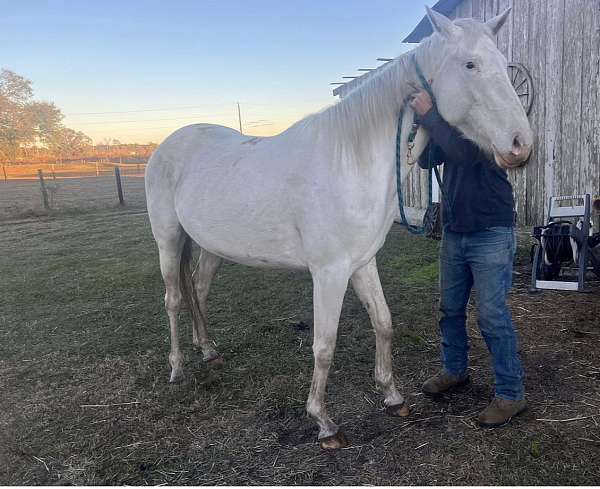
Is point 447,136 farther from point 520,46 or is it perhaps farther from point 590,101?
point 520,46

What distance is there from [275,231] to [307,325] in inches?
70.8

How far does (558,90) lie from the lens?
5.56 m

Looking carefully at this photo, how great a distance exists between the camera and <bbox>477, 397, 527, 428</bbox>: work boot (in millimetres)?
2256

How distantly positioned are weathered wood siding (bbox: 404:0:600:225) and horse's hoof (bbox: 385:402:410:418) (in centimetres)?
388

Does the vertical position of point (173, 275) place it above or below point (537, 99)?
below

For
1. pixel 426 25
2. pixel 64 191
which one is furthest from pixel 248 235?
pixel 64 191

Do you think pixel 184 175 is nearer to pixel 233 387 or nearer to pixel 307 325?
pixel 233 387

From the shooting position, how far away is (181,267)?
337 cm

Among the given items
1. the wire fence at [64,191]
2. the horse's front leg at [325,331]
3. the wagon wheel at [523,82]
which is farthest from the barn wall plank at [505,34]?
the wire fence at [64,191]

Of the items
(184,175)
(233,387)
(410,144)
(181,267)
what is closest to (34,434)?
(233,387)

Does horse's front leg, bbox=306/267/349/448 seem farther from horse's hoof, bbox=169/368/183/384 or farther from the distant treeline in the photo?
the distant treeline

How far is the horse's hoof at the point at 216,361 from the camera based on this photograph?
3.24 m

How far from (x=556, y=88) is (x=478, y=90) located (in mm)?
4761

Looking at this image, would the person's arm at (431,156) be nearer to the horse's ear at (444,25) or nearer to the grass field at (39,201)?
the horse's ear at (444,25)
